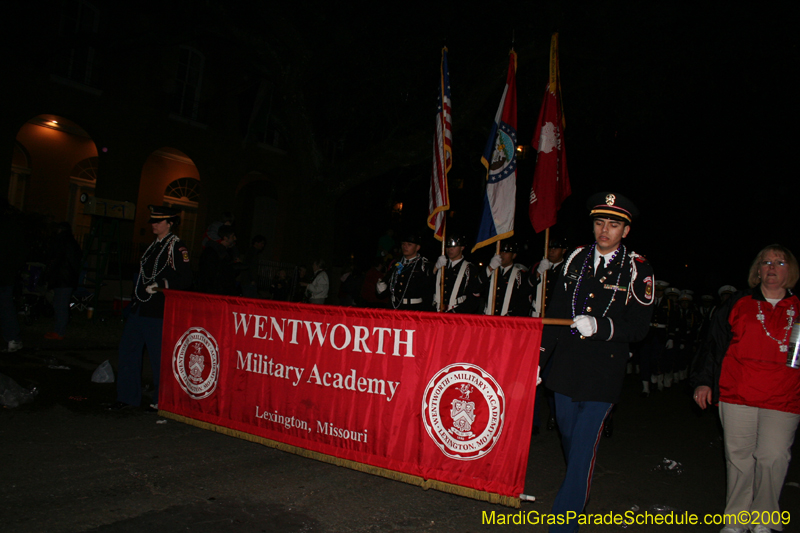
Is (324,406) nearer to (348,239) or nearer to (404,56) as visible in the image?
(404,56)

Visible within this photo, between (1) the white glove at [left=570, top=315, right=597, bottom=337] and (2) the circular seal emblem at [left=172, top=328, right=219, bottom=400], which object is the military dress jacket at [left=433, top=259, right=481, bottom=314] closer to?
(2) the circular seal emblem at [left=172, top=328, right=219, bottom=400]

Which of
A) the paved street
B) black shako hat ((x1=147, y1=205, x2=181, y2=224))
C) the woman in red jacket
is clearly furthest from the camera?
black shako hat ((x1=147, y1=205, x2=181, y2=224))

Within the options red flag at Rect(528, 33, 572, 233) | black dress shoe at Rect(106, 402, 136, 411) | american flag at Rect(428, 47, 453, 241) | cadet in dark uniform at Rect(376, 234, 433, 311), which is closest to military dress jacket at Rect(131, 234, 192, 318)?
black dress shoe at Rect(106, 402, 136, 411)

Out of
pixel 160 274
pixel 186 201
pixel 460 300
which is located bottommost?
pixel 160 274

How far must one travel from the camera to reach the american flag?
7.12m

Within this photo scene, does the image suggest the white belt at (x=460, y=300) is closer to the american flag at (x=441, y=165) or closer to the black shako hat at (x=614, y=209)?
the american flag at (x=441, y=165)

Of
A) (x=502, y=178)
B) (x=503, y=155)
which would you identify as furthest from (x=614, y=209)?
(x=503, y=155)

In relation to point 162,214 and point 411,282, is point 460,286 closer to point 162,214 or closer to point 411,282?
point 411,282

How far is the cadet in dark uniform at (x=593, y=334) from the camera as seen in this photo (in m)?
3.57

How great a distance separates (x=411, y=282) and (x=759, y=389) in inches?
170

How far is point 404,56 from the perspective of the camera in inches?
552

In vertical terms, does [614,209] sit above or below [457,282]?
above

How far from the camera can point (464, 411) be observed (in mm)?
4109

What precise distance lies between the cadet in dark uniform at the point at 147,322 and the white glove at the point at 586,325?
4173 millimetres
